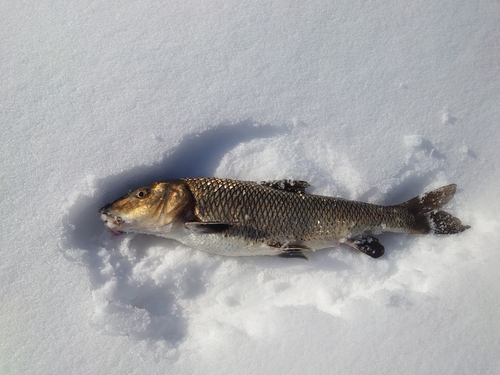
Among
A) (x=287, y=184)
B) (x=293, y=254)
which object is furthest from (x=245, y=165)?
(x=293, y=254)

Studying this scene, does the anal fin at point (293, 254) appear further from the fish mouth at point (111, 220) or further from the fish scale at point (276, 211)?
the fish mouth at point (111, 220)

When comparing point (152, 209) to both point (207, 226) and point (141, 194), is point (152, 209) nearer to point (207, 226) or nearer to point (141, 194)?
point (141, 194)

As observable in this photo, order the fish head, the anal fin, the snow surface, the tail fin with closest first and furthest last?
the snow surface → the fish head → the anal fin → the tail fin

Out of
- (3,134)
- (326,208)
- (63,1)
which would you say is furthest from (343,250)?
(63,1)

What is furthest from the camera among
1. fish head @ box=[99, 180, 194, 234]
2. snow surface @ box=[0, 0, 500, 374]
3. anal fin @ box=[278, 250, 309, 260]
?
anal fin @ box=[278, 250, 309, 260]

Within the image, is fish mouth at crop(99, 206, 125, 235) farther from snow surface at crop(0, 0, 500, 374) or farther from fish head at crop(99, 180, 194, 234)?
snow surface at crop(0, 0, 500, 374)

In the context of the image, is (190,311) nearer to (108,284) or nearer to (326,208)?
(108,284)

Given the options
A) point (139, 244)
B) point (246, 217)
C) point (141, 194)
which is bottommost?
point (139, 244)

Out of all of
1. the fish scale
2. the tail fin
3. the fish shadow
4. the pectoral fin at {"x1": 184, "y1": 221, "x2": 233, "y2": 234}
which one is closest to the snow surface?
the fish shadow
